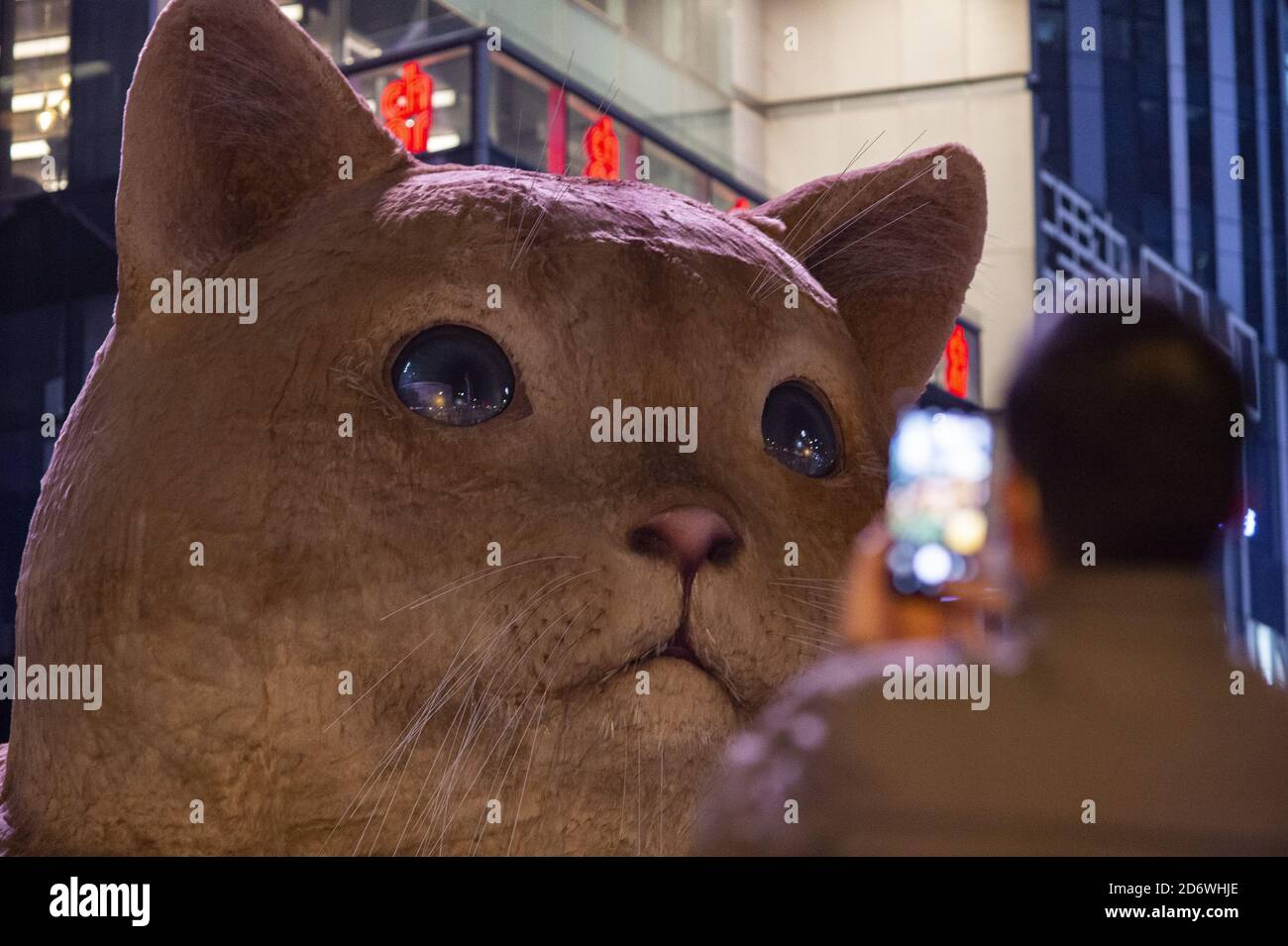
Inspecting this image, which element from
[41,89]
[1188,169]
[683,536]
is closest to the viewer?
[683,536]

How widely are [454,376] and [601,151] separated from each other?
4177 mm

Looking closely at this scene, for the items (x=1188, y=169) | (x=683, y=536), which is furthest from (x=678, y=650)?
(x=1188, y=169)

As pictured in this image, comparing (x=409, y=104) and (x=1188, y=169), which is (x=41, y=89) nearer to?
(x=409, y=104)

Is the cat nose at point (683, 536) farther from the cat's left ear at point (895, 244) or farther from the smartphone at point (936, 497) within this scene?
the cat's left ear at point (895, 244)

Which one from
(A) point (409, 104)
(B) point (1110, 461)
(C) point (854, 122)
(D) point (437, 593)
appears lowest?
(D) point (437, 593)

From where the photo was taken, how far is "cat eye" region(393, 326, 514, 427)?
2021mm

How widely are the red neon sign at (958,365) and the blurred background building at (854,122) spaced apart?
2cm

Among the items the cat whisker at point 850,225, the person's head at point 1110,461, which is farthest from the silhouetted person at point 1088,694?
the cat whisker at point 850,225

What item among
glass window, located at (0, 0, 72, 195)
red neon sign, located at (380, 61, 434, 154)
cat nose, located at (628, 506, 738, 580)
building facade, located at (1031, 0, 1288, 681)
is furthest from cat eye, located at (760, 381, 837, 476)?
red neon sign, located at (380, 61, 434, 154)

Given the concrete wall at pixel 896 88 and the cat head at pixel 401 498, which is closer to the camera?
the cat head at pixel 401 498

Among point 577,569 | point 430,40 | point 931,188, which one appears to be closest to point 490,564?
point 577,569

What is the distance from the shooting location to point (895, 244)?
2668 millimetres

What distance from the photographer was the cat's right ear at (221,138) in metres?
2.19
